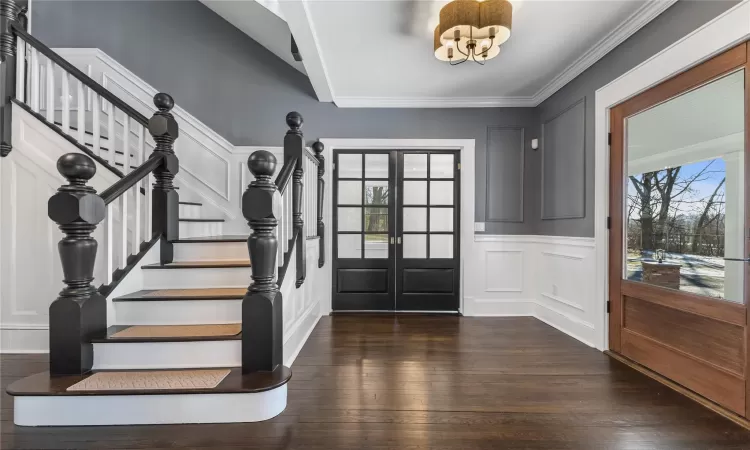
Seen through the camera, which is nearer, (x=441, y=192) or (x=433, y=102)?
(x=433, y=102)

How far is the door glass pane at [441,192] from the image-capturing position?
4078 mm

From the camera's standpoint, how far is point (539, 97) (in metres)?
3.79

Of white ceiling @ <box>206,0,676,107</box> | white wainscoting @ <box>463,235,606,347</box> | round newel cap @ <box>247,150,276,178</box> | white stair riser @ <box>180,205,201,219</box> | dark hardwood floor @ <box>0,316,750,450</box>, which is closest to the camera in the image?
dark hardwood floor @ <box>0,316,750,450</box>

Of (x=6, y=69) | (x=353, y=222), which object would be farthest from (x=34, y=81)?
(x=353, y=222)

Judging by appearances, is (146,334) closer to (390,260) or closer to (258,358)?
(258,358)

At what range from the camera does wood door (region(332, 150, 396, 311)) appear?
4.05 metres


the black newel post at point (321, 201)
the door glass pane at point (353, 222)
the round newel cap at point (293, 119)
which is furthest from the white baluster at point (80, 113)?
the door glass pane at point (353, 222)

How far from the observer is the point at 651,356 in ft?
7.82

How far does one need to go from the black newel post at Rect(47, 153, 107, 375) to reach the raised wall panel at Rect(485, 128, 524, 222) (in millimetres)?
3648

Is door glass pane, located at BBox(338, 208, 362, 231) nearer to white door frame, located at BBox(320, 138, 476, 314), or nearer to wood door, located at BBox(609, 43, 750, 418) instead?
white door frame, located at BBox(320, 138, 476, 314)

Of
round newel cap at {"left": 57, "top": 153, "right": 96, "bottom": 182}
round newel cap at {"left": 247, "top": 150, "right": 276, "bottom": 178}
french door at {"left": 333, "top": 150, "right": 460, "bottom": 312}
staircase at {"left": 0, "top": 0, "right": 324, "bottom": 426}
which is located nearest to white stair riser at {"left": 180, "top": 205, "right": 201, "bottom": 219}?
staircase at {"left": 0, "top": 0, "right": 324, "bottom": 426}

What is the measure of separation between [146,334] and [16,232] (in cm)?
164

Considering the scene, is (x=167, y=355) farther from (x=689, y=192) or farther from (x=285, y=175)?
(x=689, y=192)

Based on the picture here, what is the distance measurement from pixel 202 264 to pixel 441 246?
8.74 feet
